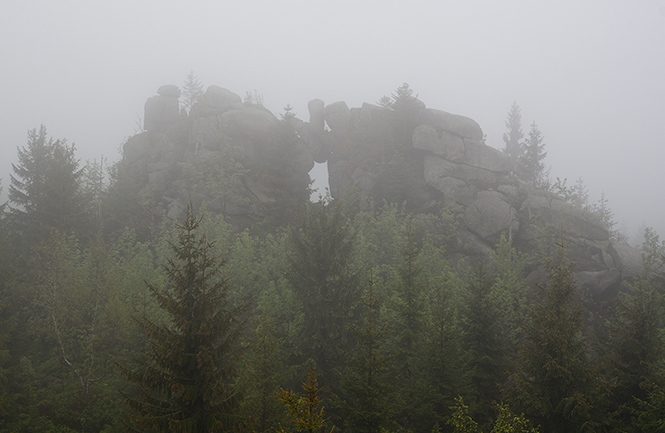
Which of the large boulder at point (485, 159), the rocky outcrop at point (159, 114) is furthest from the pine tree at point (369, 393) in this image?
the rocky outcrop at point (159, 114)

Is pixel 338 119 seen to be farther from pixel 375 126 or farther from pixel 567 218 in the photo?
pixel 567 218

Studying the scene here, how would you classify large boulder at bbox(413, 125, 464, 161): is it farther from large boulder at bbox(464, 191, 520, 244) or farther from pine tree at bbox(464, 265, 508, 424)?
pine tree at bbox(464, 265, 508, 424)

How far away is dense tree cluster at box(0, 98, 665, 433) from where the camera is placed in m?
10.0

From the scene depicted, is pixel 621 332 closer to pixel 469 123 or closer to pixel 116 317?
pixel 116 317

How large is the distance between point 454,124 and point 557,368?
1409 inches

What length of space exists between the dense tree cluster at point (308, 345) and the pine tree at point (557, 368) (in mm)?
69

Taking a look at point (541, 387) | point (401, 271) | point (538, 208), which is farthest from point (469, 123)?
point (541, 387)

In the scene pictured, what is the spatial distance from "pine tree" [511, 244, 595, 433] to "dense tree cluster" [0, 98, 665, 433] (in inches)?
2.7

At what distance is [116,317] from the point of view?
2011 cm

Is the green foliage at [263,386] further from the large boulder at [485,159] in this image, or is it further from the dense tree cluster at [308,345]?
the large boulder at [485,159]

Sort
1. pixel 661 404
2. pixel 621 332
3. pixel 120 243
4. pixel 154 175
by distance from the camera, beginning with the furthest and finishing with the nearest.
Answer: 1. pixel 154 175
2. pixel 120 243
3. pixel 621 332
4. pixel 661 404

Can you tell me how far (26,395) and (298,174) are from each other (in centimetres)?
2856

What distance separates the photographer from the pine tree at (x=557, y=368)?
12.7m

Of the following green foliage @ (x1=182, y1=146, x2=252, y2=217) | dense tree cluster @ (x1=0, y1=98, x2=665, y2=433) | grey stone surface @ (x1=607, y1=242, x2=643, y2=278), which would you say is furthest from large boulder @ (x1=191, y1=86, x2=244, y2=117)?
grey stone surface @ (x1=607, y1=242, x2=643, y2=278)
